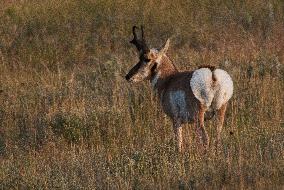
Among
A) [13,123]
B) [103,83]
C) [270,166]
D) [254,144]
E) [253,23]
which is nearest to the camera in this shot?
[270,166]

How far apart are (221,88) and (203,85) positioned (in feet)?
0.68

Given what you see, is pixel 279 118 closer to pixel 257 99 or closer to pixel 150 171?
pixel 257 99

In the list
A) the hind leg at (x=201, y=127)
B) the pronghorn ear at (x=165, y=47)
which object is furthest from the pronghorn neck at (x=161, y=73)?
the hind leg at (x=201, y=127)

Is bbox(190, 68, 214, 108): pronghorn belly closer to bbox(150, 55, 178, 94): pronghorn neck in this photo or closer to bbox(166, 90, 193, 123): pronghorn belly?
bbox(166, 90, 193, 123): pronghorn belly

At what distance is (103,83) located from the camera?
12688 millimetres

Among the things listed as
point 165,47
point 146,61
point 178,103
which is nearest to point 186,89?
point 178,103

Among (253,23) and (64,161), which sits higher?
(253,23)

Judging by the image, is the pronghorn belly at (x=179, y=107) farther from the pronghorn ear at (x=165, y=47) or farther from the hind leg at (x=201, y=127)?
the pronghorn ear at (x=165, y=47)

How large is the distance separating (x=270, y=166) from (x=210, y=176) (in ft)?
1.84

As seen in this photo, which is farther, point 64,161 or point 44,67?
point 44,67

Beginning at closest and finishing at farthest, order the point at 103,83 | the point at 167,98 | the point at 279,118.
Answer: the point at 167,98, the point at 279,118, the point at 103,83

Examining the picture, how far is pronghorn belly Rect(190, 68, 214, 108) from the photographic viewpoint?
7906mm

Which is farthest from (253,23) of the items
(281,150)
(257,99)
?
(281,150)

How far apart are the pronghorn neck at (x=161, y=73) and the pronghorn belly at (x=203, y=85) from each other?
98 centimetres
